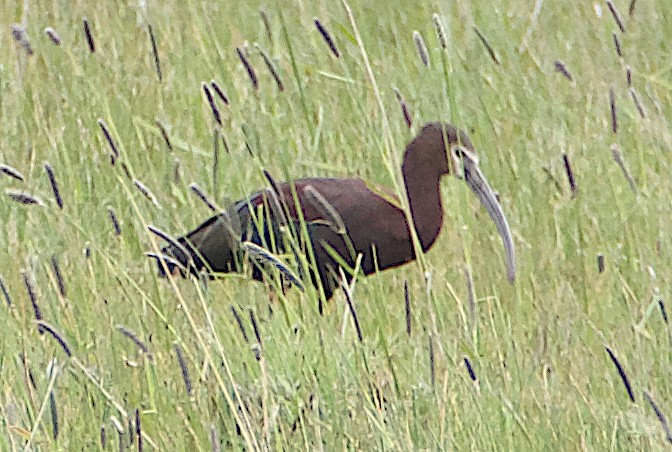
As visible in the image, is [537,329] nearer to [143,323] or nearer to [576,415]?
[576,415]

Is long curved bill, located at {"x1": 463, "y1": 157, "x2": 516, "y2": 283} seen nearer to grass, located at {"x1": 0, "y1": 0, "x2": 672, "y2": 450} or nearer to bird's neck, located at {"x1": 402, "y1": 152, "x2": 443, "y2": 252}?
grass, located at {"x1": 0, "y1": 0, "x2": 672, "y2": 450}

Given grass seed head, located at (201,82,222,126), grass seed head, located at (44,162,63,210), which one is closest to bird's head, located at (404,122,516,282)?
grass seed head, located at (201,82,222,126)

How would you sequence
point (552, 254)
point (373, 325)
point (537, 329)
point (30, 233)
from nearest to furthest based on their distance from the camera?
point (537, 329)
point (373, 325)
point (552, 254)
point (30, 233)

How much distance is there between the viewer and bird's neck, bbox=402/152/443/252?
11.6 ft

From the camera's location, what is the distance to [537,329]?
2.75 meters

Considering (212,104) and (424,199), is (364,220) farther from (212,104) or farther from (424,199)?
(212,104)

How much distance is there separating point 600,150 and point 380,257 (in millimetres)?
673

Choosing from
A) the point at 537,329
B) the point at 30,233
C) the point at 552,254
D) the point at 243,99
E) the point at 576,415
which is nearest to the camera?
the point at 576,415

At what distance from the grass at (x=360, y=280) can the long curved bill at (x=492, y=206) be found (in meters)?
0.07

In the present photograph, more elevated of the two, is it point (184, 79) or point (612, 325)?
point (184, 79)

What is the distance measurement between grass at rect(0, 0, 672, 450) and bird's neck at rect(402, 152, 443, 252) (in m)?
0.07

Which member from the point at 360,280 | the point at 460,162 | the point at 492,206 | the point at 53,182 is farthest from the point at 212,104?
the point at 492,206

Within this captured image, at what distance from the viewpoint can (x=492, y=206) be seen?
125 inches

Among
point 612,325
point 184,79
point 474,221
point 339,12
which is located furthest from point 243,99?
point 612,325
